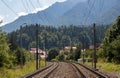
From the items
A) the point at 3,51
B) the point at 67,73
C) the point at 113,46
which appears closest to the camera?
the point at 67,73

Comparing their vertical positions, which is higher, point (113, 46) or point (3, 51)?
point (113, 46)

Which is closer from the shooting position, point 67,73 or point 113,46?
point 67,73

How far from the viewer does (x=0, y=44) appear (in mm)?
45844

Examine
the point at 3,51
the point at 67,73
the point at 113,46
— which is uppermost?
the point at 113,46

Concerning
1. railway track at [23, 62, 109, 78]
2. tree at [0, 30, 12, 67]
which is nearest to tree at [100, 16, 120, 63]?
railway track at [23, 62, 109, 78]

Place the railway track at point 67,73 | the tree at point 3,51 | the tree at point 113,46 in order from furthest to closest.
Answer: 1. the tree at point 113,46
2. the tree at point 3,51
3. the railway track at point 67,73

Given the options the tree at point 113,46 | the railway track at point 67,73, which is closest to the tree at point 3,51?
the railway track at point 67,73

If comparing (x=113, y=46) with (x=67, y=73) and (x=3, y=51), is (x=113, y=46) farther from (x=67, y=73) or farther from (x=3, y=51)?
(x=3, y=51)

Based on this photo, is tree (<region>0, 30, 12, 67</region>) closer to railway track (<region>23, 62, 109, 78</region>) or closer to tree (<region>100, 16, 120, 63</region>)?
railway track (<region>23, 62, 109, 78</region>)

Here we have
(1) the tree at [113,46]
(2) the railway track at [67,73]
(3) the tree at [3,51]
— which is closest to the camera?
(2) the railway track at [67,73]

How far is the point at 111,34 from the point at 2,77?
169 ft

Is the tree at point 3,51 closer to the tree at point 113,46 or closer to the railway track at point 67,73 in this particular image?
the railway track at point 67,73

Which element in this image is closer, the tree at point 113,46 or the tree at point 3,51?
the tree at point 3,51

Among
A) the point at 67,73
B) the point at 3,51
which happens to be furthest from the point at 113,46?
the point at 3,51
